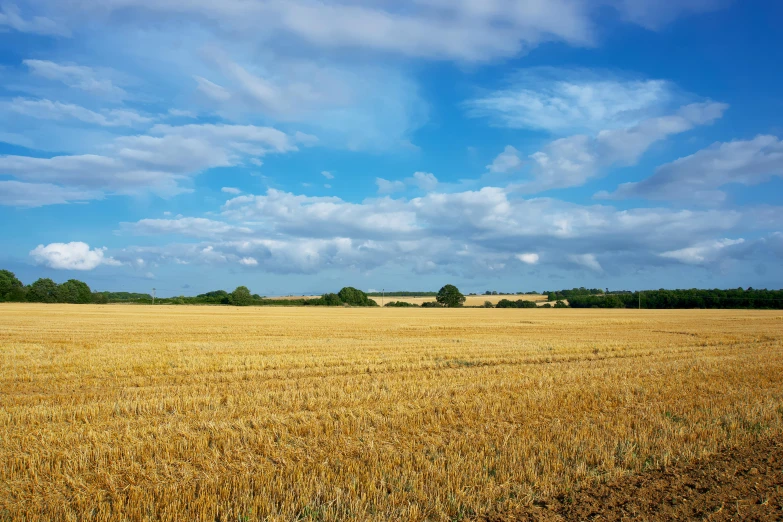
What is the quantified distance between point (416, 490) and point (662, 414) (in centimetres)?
615

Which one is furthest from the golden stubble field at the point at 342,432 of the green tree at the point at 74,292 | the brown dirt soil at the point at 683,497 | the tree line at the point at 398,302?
the green tree at the point at 74,292

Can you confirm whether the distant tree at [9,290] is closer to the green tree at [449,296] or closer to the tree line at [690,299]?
the green tree at [449,296]

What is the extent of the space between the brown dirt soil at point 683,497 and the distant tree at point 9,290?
491ft

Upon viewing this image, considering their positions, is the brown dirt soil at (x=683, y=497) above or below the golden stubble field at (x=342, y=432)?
below

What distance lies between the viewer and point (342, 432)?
8141 millimetres

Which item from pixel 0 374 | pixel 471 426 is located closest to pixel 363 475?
pixel 471 426

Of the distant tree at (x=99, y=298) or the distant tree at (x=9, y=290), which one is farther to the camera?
the distant tree at (x=99, y=298)

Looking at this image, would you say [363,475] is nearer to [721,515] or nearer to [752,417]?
[721,515]

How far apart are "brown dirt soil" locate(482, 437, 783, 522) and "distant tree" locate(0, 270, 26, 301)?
150 metres

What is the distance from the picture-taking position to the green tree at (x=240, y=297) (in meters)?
123

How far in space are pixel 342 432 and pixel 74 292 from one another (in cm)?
14617

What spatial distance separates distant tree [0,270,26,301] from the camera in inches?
4771

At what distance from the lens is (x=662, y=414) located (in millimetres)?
9430

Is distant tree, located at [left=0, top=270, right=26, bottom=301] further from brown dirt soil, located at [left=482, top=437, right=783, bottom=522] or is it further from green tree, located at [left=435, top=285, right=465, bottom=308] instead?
brown dirt soil, located at [left=482, top=437, right=783, bottom=522]
